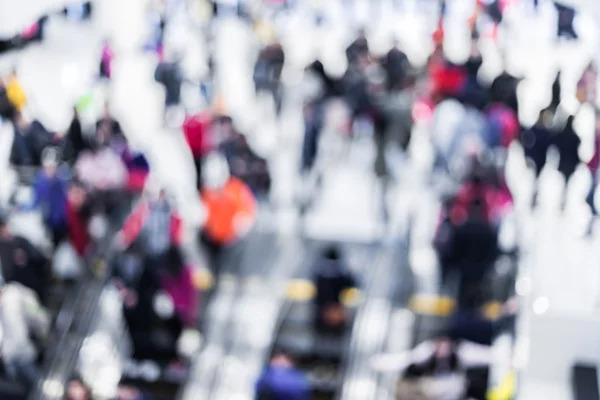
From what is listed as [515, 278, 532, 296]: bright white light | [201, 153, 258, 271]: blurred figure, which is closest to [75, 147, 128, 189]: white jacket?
[201, 153, 258, 271]: blurred figure

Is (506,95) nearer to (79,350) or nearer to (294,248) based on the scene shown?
(294,248)

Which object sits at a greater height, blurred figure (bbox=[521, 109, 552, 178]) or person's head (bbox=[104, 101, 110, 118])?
blurred figure (bbox=[521, 109, 552, 178])

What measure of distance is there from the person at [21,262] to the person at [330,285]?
2.36 meters

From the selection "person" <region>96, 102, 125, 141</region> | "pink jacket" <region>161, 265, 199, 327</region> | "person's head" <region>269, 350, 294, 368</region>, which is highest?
"person" <region>96, 102, 125, 141</region>

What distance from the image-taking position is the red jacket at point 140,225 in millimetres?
6699

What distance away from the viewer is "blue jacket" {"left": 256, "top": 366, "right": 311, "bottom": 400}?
18.8ft

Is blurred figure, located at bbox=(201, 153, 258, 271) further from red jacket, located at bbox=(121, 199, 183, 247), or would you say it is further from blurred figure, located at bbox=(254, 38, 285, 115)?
blurred figure, located at bbox=(254, 38, 285, 115)

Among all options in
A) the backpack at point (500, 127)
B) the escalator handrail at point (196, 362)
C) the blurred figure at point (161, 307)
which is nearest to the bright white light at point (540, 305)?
the backpack at point (500, 127)

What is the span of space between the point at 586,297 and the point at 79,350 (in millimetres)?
4169

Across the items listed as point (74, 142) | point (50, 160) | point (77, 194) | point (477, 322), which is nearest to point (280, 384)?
point (477, 322)

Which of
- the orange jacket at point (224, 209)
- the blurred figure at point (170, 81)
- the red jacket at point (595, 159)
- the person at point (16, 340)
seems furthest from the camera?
the blurred figure at point (170, 81)

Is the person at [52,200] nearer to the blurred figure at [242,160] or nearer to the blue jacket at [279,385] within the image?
the blurred figure at [242,160]

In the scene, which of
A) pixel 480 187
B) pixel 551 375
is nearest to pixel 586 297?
pixel 551 375

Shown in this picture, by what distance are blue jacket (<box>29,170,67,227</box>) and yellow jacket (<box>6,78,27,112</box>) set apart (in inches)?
59.4
